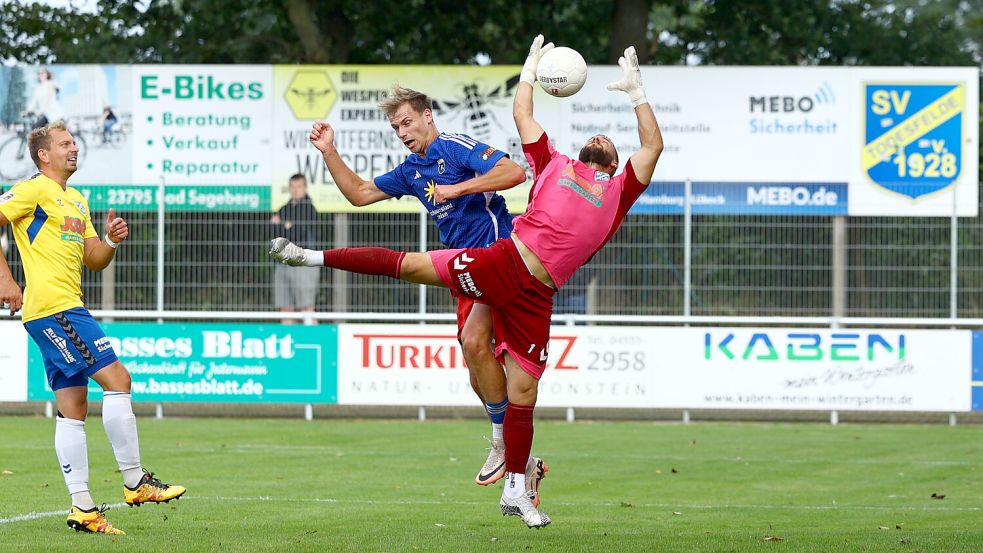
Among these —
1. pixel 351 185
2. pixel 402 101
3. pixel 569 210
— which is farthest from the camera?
pixel 351 185

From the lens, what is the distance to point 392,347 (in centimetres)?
1720

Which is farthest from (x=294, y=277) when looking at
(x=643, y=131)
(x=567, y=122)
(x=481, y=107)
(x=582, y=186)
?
(x=643, y=131)

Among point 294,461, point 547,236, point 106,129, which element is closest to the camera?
point 547,236

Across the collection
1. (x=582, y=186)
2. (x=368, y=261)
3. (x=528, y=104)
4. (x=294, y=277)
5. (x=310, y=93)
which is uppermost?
(x=310, y=93)

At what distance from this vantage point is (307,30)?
23.4 m

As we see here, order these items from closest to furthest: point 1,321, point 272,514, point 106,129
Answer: point 272,514
point 1,321
point 106,129

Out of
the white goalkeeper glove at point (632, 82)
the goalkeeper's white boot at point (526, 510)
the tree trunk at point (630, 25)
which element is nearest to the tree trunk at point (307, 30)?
the tree trunk at point (630, 25)

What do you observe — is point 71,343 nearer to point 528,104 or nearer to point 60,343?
point 60,343

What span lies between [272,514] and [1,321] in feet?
29.8

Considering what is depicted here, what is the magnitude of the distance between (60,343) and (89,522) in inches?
39.4

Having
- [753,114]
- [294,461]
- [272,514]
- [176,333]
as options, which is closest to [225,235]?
[176,333]

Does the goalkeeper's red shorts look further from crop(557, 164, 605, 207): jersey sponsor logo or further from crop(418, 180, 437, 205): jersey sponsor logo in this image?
crop(418, 180, 437, 205): jersey sponsor logo

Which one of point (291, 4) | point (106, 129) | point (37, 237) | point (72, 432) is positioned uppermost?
point (291, 4)

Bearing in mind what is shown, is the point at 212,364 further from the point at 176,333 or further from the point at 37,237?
the point at 37,237
